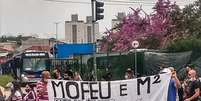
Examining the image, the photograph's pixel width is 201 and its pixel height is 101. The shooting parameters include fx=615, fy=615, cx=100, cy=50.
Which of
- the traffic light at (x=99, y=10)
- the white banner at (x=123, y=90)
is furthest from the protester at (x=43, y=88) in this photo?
the traffic light at (x=99, y=10)

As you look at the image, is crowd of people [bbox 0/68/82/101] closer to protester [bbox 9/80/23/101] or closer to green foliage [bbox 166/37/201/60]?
protester [bbox 9/80/23/101]

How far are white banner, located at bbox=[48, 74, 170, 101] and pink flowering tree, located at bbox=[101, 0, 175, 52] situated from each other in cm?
2893

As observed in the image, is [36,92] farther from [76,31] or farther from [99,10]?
[76,31]

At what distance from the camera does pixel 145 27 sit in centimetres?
4719

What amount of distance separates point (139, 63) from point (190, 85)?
16633mm

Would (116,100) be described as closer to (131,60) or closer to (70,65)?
(131,60)

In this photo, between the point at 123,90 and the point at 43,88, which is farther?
the point at 43,88

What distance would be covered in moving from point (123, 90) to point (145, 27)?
34089 mm

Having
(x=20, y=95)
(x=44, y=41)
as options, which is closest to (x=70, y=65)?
(x=20, y=95)

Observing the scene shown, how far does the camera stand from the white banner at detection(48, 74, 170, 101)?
13.2 meters

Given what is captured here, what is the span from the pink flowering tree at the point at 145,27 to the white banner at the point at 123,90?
2893 centimetres

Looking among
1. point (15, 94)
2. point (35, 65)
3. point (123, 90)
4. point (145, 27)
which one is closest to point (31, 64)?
point (35, 65)

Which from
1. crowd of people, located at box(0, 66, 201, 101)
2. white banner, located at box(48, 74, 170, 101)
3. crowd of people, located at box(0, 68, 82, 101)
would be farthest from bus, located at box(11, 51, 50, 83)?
white banner, located at box(48, 74, 170, 101)

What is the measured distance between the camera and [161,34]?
43.6 m
